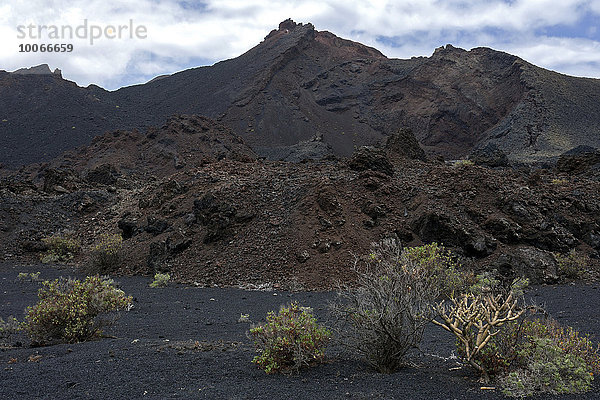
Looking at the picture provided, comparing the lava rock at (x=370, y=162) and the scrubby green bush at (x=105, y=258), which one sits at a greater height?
the lava rock at (x=370, y=162)

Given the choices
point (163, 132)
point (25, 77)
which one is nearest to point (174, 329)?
point (163, 132)

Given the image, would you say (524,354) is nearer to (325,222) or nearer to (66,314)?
(66,314)

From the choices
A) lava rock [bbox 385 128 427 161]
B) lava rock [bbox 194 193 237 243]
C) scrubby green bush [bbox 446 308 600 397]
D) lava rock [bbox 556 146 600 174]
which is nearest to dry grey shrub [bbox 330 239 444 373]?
scrubby green bush [bbox 446 308 600 397]

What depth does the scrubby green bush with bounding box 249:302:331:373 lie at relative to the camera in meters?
4.32

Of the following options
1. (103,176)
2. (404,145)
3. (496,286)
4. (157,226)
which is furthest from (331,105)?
(496,286)

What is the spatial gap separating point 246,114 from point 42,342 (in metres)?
55.7

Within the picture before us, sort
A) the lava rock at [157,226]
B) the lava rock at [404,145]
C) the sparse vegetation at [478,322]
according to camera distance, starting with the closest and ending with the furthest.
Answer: the sparse vegetation at [478,322], the lava rock at [157,226], the lava rock at [404,145]

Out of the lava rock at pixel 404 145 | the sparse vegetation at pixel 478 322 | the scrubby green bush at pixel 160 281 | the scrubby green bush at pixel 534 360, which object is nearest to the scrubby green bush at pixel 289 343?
the sparse vegetation at pixel 478 322

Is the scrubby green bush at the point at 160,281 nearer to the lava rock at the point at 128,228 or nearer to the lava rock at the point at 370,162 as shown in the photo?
the lava rock at the point at 128,228

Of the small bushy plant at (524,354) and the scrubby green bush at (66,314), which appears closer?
the small bushy plant at (524,354)

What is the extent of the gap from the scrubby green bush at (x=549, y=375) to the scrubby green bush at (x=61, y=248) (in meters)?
15.2

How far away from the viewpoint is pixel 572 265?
10.5 m

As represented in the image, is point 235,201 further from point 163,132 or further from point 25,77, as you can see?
point 25,77

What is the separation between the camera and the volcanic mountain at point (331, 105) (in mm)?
46875
